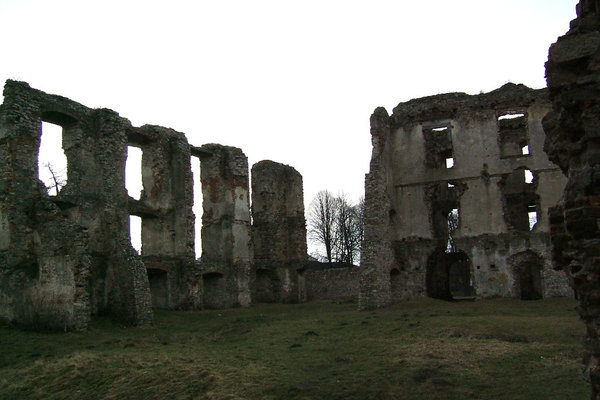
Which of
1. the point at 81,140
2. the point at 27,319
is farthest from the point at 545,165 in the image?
the point at 27,319

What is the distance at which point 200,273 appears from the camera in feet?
86.1

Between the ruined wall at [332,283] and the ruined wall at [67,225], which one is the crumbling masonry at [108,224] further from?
the ruined wall at [332,283]

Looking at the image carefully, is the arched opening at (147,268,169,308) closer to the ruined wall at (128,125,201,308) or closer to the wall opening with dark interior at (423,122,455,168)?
the ruined wall at (128,125,201,308)

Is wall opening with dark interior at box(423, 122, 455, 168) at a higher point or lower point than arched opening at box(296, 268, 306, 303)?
higher

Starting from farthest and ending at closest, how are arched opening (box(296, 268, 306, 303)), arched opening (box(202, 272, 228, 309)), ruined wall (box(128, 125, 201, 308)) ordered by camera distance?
1. arched opening (box(296, 268, 306, 303))
2. arched opening (box(202, 272, 228, 309))
3. ruined wall (box(128, 125, 201, 308))

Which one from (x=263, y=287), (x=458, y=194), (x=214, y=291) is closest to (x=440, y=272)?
(x=458, y=194)

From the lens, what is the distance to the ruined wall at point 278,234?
1230 inches

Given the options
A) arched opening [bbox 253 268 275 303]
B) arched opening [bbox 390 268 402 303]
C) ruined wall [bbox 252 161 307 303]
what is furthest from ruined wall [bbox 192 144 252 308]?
arched opening [bbox 390 268 402 303]

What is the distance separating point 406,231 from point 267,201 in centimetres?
816

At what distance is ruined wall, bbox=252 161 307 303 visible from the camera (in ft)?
102

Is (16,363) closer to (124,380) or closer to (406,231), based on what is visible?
(124,380)

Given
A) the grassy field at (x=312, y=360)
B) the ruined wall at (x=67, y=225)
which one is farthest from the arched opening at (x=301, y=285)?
the grassy field at (x=312, y=360)

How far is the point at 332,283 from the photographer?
34.1 m

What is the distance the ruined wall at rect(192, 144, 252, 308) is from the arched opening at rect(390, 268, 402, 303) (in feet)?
22.2
